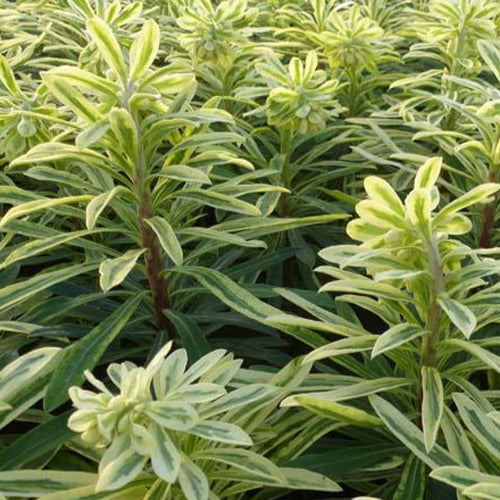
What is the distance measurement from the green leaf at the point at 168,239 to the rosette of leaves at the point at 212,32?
0.70 meters

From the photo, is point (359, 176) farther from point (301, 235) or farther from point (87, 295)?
point (87, 295)

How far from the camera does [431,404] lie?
3.40 feet

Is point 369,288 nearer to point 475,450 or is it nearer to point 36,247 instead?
point 475,450

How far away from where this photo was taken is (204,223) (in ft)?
6.26

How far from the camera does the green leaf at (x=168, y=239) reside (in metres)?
1.20

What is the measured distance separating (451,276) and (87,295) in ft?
2.29

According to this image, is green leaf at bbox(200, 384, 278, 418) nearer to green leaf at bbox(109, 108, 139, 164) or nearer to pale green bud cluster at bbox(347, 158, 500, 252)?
pale green bud cluster at bbox(347, 158, 500, 252)

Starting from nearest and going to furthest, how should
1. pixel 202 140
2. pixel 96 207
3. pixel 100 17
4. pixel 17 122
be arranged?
1. pixel 96 207
2. pixel 202 140
3. pixel 17 122
4. pixel 100 17

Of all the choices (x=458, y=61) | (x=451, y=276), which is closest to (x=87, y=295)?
(x=451, y=276)

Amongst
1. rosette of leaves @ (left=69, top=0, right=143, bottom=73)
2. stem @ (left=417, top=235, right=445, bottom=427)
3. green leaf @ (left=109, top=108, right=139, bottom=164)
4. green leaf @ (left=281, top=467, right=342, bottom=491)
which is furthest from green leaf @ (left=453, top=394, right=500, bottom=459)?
rosette of leaves @ (left=69, top=0, right=143, bottom=73)

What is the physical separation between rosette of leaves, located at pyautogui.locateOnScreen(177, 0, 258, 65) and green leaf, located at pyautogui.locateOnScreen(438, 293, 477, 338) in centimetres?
106

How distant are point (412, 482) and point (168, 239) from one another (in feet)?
1.80

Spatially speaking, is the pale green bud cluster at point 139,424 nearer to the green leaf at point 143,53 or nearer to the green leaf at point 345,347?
the green leaf at point 345,347

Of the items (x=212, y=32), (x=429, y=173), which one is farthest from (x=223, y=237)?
(x=212, y=32)
